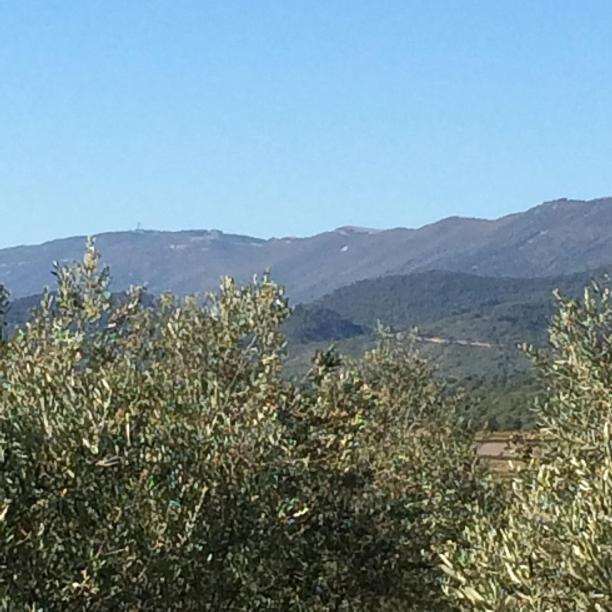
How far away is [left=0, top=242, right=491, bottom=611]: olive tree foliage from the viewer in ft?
55.3

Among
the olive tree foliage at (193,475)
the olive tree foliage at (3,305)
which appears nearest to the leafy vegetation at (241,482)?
the olive tree foliage at (193,475)

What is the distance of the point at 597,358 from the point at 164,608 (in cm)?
1068

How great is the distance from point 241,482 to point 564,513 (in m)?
6.48

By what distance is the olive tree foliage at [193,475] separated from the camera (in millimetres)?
16859

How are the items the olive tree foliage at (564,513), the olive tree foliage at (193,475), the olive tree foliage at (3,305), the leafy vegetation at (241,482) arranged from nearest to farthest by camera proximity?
the olive tree foliage at (564,513) → the leafy vegetation at (241,482) → the olive tree foliage at (193,475) → the olive tree foliage at (3,305)

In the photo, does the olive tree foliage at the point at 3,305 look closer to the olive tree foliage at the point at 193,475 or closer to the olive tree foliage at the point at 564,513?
the olive tree foliage at the point at 193,475

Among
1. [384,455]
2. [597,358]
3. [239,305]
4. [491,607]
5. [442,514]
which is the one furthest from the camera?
[384,455]

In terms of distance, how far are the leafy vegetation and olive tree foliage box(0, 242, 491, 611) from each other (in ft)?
0.13

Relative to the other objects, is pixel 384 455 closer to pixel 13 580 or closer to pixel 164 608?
pixel 164 608

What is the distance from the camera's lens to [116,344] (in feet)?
80.8

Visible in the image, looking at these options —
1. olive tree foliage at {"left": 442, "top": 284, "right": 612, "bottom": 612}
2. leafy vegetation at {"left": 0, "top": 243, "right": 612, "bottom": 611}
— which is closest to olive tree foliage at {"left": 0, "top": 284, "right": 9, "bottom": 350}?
leafy vegetation at {"left": 0, "top": 243, "right": 612, "bottom": 611}

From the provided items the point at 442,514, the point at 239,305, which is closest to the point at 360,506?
the point at 442,514

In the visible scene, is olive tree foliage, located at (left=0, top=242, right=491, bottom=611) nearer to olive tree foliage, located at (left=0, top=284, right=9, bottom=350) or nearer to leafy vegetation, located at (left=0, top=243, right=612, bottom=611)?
leafy vegetation, located at (left=0, top=243, right=612, bottom=611)

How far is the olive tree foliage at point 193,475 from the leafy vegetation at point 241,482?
39mm
